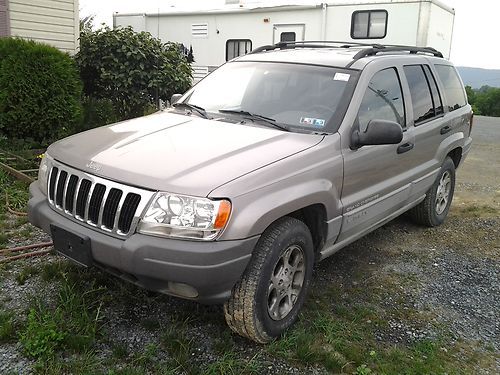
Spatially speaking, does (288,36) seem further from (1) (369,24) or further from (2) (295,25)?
(1) (369,24)

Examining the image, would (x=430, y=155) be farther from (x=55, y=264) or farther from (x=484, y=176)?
(x=484, y=176)

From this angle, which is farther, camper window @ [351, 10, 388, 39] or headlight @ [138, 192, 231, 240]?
camper window @ [351, 10, 388, 39]

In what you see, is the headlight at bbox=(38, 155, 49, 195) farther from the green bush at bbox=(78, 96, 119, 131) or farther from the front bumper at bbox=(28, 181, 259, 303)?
the green bush at bbox=(78, 96, 119, 131)

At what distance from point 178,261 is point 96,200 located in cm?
67

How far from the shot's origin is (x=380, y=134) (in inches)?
136

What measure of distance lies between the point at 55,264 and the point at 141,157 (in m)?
1.36

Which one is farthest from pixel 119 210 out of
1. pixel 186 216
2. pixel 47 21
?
pixel 47 21

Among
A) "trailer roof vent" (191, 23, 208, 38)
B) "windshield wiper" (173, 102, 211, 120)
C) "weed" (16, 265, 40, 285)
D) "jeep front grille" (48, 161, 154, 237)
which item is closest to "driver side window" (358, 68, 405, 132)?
"windshield wiper" (173, 102, 211, 120)

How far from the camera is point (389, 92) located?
13.7 feet

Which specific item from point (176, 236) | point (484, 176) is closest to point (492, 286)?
point (176, 236)

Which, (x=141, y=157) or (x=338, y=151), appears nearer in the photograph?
(x=141, y=157)

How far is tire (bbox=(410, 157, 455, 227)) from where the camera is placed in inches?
207

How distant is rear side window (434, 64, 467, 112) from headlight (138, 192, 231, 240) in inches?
135

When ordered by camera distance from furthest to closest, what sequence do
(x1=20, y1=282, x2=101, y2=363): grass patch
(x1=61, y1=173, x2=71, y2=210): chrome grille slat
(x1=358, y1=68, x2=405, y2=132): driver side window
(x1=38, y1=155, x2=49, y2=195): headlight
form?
(x1=358, y1=68, x2=405, y2=132): driver side window, (x1=38, y1=155, x2=49, y2=195): headlight, (x1=61, y1=173, x2=71, y2=210): chrome grille slat, (x1=20, y1=282, x2=101, y2=363): grass patch
